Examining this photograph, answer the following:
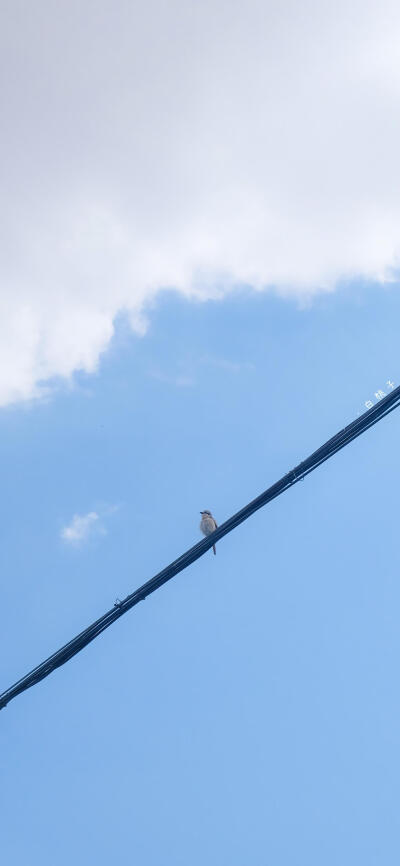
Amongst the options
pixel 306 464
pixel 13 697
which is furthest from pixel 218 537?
pixel 13 697

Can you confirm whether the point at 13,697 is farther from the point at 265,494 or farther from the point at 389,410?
the point at 389,410

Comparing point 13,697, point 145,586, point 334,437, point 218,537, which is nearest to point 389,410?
point 334,437

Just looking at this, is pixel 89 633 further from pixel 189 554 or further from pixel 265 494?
pixel 265 494

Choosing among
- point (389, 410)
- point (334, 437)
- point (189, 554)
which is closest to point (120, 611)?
point (189, 554)

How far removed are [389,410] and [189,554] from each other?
240 centimetres

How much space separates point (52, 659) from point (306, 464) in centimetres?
321

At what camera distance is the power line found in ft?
28.8

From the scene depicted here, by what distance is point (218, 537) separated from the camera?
8.91 m

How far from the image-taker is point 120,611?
9.20 m

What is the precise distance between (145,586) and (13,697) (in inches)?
67.9

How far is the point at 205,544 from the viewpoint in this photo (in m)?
8.95

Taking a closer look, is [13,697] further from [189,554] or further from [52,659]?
[189,554]

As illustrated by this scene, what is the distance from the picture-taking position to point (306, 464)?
8.92m

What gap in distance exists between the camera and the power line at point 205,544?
878cm
